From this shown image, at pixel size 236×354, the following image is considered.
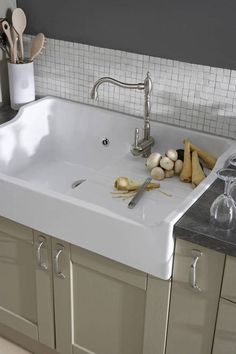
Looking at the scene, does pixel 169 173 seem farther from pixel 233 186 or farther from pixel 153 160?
pixel 233 186

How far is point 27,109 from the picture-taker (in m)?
2.24

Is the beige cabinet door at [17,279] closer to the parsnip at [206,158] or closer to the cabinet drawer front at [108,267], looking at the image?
the cabinet drawer front at [108,267]

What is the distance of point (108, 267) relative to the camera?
1.72 meters

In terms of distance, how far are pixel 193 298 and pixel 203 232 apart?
230mm

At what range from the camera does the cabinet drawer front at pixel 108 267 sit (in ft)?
5.50

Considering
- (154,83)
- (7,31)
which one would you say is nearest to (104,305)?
(154,83)

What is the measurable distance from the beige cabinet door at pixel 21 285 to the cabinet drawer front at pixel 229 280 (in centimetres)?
67

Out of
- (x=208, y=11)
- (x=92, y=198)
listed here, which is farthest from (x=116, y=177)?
(x=208, y=11)

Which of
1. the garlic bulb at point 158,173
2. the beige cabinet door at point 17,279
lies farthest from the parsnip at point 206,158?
the beige cabinet door at point 17,279

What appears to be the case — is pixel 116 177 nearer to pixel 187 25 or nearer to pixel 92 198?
pixel 92 198

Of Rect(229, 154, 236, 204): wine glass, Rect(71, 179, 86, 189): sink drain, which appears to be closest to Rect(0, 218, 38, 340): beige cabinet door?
Rect(71, 179, 86, 189): sink drain

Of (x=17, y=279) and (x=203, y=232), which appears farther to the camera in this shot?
(x=17, y=279)

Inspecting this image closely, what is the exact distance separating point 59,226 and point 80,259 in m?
0.14

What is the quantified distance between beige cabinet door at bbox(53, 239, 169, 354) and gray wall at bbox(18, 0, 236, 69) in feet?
2.69
